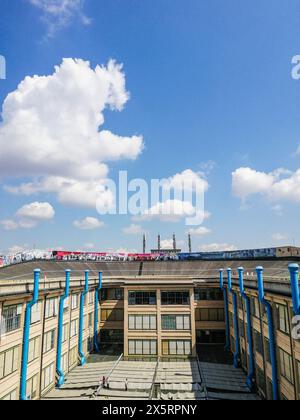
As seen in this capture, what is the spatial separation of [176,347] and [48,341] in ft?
70.3

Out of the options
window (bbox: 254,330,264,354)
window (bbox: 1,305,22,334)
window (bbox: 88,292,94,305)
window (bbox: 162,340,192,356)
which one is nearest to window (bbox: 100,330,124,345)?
window (bbox: 88,292,94,305)

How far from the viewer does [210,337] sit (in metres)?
50.9

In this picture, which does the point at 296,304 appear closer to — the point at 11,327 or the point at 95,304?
the point at 11,327

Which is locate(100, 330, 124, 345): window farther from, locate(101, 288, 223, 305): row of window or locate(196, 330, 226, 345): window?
locate(196, 330, 226, 345): window

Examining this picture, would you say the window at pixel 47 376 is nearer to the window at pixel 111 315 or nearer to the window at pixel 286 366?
the window at pixel 111 315

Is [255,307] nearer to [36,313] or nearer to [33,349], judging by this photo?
[36,313]

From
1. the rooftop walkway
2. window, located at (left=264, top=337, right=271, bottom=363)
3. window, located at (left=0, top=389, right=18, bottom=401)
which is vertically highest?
window, located at (left=264, top=337, right=271, bottom=363)

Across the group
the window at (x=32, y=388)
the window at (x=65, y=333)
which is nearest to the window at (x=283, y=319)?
the window at (x=32, y=388)

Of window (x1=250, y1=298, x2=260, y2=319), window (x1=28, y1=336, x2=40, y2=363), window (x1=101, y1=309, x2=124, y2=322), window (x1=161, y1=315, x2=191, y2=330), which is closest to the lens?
window (x1=28, y1=336, x2=40, y2=363)

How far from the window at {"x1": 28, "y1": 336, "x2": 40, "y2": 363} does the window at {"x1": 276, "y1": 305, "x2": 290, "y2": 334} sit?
906 inches

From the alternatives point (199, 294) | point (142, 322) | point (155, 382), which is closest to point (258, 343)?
point (155, 382)

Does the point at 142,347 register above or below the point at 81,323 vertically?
below

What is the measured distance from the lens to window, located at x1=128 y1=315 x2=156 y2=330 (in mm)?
47781
